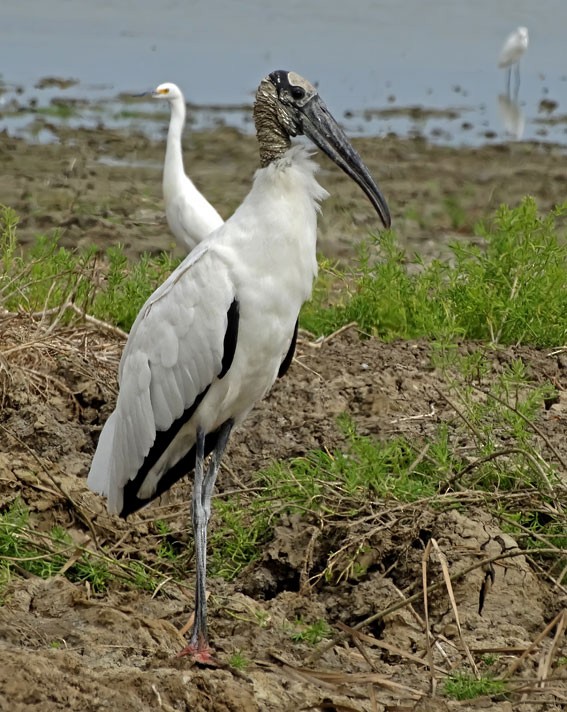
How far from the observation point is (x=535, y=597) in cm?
480

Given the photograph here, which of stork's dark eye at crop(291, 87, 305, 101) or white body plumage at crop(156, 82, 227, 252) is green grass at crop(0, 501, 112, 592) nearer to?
stork's dark eye at crop(291, 87, 305, 101)

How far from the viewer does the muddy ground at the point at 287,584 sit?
159 inches

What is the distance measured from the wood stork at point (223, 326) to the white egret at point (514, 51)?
45.7 feet

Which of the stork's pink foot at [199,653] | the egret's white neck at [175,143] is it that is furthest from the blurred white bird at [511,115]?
the stork's pink foot at [199,653]

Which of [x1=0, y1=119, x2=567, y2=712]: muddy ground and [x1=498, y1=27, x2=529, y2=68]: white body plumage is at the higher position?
[x1=498, y1=27, x2=529, y2=68]: white body plumage

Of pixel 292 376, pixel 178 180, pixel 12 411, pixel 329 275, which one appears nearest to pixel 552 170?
pixel 178 180

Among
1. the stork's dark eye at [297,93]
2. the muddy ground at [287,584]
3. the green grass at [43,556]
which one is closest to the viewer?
the muddy ground at [287,584]

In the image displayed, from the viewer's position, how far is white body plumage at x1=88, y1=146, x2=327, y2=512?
15.2ft

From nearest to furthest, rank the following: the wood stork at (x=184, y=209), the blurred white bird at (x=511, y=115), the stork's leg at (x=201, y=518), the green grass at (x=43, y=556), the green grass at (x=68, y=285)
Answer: the stork's leg at (x=201, y=518), the green grass at (x=43, y=556), the green grass at (x=68, y=285), the wood stork at (x=184, y=209), the blurred white bird at (x=511, y=115)

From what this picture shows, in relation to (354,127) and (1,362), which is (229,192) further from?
(1,362)

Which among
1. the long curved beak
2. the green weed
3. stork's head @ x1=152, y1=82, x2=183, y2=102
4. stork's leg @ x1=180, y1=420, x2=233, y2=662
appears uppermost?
the long curved beak

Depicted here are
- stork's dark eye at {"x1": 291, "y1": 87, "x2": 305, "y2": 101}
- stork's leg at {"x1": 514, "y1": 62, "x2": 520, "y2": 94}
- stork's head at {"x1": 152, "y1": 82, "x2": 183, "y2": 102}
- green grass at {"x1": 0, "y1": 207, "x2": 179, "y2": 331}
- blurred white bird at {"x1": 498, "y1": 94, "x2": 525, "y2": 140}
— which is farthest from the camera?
stork's leg at {"x1": 514, "y1": 62, "x2": 520, "y2": 94}

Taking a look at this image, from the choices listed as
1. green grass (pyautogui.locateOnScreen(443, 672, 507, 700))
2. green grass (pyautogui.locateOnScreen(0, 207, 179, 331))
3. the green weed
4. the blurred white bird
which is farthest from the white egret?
green grass (pyautogui.locateOnScreen(443, 672, 507, 700))

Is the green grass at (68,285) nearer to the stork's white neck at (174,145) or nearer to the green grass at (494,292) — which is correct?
the green grass at (494,292)
